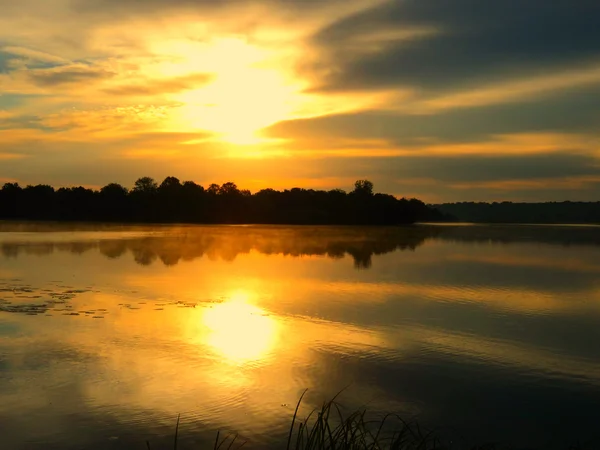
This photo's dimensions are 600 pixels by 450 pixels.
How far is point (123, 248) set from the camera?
3148 cm

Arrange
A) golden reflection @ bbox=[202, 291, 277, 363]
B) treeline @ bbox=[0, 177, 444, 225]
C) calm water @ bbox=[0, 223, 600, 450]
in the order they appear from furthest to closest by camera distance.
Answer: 1. treeline @ bbox=[0, 177, 444, 225]
2. golden reflection @ bbox=[202, 291, 277, 363]
3. calm water @ bbox=[0, 223, 600, 450]

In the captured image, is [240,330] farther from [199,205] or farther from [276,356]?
[199,205]

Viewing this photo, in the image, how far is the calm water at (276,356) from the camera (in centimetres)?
666

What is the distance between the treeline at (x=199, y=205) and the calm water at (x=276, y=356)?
7702cm

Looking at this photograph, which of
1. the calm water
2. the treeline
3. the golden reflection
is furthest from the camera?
the treeline

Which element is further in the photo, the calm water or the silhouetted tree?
the silhouetted tree

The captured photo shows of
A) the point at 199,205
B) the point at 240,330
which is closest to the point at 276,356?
the point at 240,330

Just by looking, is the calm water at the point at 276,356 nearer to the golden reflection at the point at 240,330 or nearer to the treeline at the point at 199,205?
the golden reflection at the point at 240,330

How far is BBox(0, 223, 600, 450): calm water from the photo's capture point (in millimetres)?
6664

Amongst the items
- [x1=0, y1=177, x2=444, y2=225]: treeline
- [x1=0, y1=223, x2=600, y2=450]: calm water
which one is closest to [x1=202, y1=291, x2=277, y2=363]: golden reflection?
[x1=0, y1=223, x2=600, y2=450]: calm water

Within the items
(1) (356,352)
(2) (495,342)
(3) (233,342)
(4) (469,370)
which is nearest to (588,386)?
(4) (469,370)

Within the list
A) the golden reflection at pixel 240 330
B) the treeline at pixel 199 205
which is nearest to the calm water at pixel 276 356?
the golden reflection at pixel 240 330

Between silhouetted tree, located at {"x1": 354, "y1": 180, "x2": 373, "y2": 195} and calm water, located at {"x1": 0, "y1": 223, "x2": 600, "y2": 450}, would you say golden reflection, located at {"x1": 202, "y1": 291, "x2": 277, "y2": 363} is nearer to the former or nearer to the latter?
calm water, located at {"x1": 0, "y1": 223, "x2": 600, "y2": 450}

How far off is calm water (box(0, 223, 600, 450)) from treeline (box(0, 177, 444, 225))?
77017 mm
